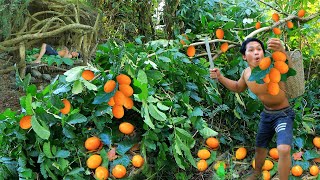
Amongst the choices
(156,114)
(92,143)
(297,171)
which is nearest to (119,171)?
(92,143)

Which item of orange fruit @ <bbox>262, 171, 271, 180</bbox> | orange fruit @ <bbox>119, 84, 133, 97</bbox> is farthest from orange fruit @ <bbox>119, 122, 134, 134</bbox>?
orange fruit @ <bbox>262, 171, 271, 180</bbox>

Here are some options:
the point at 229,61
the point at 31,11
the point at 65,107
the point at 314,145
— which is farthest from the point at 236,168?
the point at 31,11

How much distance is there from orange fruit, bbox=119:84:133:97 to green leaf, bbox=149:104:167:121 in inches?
9.4

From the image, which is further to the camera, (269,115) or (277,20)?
(277,20)

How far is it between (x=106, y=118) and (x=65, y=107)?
0.31 m

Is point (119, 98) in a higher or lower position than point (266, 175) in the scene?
higher

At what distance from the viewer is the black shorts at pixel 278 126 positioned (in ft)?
7.51

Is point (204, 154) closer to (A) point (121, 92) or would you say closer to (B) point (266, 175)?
(B) point (266, 175)

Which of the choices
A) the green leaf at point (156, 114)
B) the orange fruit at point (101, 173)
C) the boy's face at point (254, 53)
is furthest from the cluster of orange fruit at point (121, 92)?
the boy's face at point (254, 53)

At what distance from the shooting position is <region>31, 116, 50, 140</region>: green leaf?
185 cm

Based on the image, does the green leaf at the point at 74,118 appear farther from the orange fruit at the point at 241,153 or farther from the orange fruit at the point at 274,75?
the orange fruit at the point at 241,153

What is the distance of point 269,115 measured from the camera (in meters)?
2.46

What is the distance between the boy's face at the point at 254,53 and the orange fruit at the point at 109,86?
102cm

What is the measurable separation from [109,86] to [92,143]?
48cm
